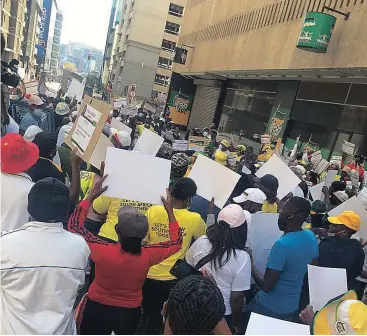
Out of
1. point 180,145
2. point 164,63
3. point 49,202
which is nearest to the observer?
point 49,202

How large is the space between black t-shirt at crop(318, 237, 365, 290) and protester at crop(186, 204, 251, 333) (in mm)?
1008

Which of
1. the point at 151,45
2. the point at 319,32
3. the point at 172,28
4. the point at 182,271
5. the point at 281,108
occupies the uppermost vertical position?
the point at 172,28

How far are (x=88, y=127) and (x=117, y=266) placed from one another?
124 centimetres

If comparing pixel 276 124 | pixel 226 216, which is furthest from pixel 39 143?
pixel 276 124

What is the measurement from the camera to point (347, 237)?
3.56 metres

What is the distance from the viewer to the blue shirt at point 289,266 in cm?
299

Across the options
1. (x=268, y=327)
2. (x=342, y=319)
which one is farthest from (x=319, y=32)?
(x=268, y=327)

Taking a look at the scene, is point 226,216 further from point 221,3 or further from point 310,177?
point 221,3

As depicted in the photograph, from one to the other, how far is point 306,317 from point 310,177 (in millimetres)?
5175

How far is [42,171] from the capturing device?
11.9 feet

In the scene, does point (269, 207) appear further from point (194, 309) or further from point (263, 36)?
point (263, 36)

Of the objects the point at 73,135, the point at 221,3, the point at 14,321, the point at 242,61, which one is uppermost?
the point at 221,3

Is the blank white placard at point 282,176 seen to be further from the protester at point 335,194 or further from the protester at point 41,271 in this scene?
the protester at point 41,271

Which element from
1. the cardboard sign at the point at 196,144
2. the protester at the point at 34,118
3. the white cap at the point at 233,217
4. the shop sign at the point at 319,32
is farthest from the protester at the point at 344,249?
Result: the shop sign at the point at 319,32
